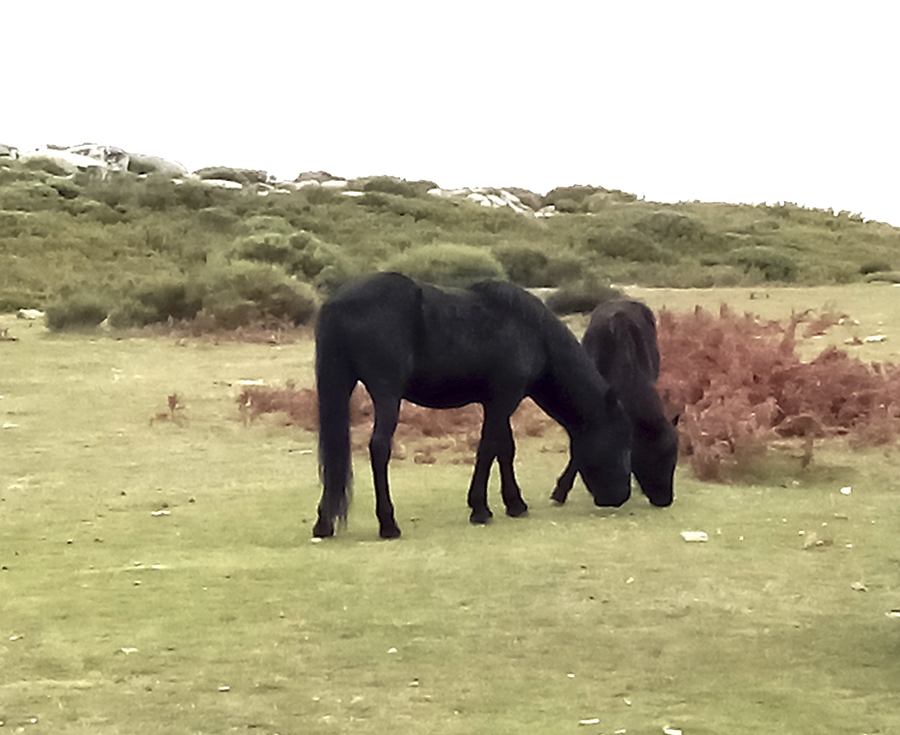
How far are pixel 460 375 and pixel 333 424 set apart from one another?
91 centimetres

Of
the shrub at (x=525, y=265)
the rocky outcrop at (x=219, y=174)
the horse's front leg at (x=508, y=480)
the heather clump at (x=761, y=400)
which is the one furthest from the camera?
the rocky outcrop at (x=219, y=174)

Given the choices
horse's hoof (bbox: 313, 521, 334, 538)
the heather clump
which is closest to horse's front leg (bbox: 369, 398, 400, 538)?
horse's hoof (bbox: 313, 521, 334, 538)

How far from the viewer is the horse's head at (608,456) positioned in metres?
7.88

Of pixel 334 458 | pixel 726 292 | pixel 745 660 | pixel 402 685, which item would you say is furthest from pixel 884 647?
pixel 726 292

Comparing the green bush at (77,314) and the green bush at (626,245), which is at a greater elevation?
the green bush at (626,245)

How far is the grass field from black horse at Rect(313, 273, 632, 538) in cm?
30

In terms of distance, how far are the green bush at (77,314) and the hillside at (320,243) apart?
44mm

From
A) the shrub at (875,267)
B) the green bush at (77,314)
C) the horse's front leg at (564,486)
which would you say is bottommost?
the green bush at (77,314)

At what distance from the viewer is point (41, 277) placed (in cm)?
2917

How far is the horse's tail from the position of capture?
270 inches

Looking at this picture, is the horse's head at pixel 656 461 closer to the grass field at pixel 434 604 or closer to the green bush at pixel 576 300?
the grass field at pixel 434 604

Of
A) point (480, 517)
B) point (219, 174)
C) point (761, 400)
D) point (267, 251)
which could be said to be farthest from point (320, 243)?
point (219, 174)

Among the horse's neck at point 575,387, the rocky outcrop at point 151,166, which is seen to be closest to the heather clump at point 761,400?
the horse's neck at point 575,387

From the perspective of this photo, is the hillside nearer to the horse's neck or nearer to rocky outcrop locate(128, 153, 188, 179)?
rocky outcrop locate(128, 153, 188, 179)
